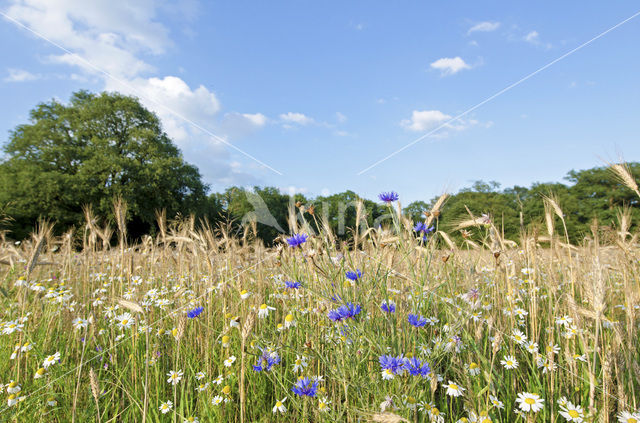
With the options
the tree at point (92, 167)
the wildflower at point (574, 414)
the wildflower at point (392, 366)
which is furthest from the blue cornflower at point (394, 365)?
the tree at point (92, 167)

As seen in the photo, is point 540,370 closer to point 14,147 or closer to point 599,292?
point 599,292

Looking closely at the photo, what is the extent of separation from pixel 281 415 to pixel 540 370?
6.36 feet

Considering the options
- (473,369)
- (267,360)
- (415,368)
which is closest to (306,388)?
(267,360)

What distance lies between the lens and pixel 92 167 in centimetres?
2373

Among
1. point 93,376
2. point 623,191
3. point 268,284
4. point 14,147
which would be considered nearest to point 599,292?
point 93,376

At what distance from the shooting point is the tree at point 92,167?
23016 mm

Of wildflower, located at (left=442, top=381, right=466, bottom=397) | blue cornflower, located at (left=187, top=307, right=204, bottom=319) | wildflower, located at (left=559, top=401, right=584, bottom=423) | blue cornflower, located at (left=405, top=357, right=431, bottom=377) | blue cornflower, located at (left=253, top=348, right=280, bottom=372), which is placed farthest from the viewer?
blue cornflower, located at (left=187, top=307, right=204, bottom=319)

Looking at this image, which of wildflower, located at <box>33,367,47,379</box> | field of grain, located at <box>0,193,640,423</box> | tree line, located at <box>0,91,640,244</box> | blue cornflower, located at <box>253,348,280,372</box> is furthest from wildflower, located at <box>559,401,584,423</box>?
tree line, located at <box>0,91,640,244</box>

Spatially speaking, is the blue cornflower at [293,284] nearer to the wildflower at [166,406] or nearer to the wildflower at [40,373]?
the wildflower at [166,406]

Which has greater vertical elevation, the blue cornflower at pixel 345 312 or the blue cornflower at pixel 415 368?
the blue cornflower at pixel 345 312

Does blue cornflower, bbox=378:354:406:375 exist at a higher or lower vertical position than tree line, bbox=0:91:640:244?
lower

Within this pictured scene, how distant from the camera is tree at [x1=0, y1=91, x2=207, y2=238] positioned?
75.5ft

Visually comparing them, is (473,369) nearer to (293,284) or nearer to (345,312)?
(345,312)

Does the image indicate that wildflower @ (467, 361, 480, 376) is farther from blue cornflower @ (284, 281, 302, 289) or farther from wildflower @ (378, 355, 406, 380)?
blue cornflower @ (284, 281, 302, 289)
